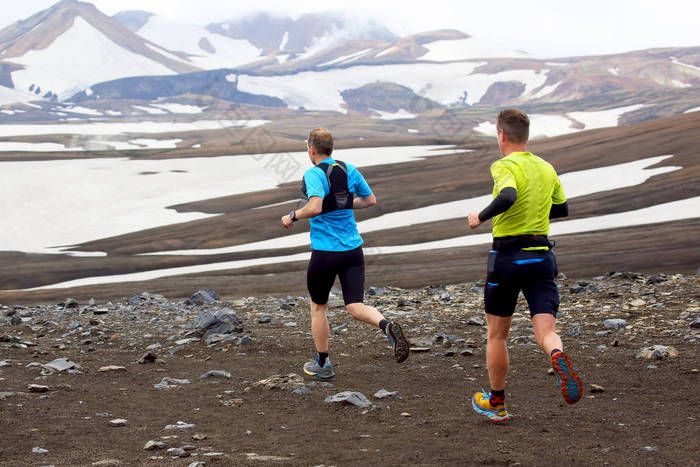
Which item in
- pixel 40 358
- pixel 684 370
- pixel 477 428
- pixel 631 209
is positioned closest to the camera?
pixel 477 428

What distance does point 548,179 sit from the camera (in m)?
6.20

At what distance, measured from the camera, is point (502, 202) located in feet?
19.1

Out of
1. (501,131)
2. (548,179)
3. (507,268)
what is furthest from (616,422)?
(501,131)

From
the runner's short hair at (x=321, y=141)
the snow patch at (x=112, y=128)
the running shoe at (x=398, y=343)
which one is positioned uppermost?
the snow patch at (x=112, y=128)

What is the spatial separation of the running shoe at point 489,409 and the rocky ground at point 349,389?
0.09 meters

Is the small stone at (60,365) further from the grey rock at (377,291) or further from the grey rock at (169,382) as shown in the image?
the grey rock at (377,291)

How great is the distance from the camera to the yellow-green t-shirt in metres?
6.05

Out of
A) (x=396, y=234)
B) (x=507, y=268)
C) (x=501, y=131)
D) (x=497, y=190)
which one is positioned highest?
(x=501, y=131)

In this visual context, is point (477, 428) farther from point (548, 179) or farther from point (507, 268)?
point (548, 179)

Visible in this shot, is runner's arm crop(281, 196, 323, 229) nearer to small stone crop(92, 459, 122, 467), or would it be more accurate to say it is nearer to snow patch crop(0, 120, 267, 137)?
small stone crop(92, 459, 122, 467)

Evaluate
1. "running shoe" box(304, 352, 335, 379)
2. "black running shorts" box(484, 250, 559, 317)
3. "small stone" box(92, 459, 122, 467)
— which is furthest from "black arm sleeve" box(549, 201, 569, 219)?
"small stone" box(92, 459, 122, 467)

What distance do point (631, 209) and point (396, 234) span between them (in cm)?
830

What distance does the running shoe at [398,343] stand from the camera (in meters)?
7.58

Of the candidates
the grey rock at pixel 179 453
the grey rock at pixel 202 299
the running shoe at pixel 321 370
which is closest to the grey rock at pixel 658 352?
the running shoe at pixel 321 370
